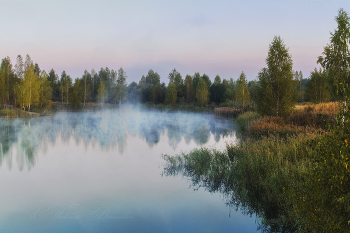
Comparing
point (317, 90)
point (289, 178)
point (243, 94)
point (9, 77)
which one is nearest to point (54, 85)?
point (9, 77)

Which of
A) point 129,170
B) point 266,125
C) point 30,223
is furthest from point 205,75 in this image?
point 30,223

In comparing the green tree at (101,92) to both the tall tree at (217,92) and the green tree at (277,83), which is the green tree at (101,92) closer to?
the tall tree at (217,92)

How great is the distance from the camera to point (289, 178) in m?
7.12

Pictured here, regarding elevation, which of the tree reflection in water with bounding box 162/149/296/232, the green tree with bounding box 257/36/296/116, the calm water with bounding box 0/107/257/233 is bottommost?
the calm water with bounding box 0/107/257/233

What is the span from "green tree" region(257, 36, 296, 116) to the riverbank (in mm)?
4255

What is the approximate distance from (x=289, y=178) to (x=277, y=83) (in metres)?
16.7

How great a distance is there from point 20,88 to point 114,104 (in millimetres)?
32319

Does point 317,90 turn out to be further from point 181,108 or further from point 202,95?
point 181,108

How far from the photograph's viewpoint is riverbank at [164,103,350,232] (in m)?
3.17

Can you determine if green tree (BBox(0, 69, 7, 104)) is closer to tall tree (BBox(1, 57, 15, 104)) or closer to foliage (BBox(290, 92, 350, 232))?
tall tree (BBox(1, 57, 15, 104))

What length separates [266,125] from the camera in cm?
1775

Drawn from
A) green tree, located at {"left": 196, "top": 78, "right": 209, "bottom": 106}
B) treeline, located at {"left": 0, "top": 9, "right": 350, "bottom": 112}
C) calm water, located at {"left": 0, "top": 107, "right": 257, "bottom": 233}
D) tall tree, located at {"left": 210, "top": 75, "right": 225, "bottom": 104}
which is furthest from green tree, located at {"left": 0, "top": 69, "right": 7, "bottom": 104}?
tall tree, located at {"left": 210, "top": 75, "right": 225, "bottom": 104}

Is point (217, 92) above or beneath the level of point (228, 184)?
above

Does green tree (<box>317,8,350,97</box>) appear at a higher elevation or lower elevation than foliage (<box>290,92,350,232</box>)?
higher
